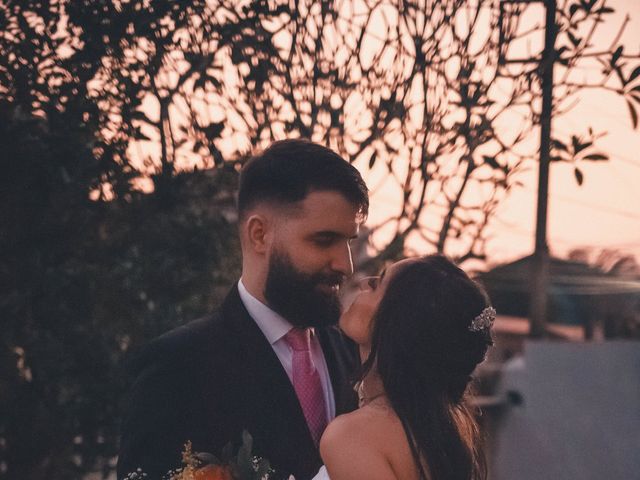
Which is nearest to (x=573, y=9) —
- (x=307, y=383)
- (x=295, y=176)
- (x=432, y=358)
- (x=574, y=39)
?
(x=574, y=39)


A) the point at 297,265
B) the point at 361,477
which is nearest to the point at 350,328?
the point at 297,265

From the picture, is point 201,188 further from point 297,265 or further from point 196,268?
point 297,265

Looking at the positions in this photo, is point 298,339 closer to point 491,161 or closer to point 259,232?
point 259,232

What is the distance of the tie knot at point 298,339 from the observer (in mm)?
3430

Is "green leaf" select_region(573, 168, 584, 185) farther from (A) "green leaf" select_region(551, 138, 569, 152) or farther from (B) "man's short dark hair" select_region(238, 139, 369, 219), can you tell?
(B) "man's short dark hair" select_region(238, 139, 369, 219)

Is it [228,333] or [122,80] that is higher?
[122,80]

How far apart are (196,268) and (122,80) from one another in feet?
4.81

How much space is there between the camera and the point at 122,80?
14.2 ft

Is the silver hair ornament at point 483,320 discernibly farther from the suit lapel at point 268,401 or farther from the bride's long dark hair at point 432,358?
the suit lapel at point 268,401

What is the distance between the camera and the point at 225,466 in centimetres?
284

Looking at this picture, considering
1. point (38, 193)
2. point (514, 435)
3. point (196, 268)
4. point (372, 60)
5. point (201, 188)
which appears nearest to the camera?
point (372, 60)

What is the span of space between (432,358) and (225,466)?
31.3 inches

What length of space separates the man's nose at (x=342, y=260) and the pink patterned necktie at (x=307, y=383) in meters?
0.25

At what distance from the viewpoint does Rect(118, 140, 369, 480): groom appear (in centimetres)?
307
